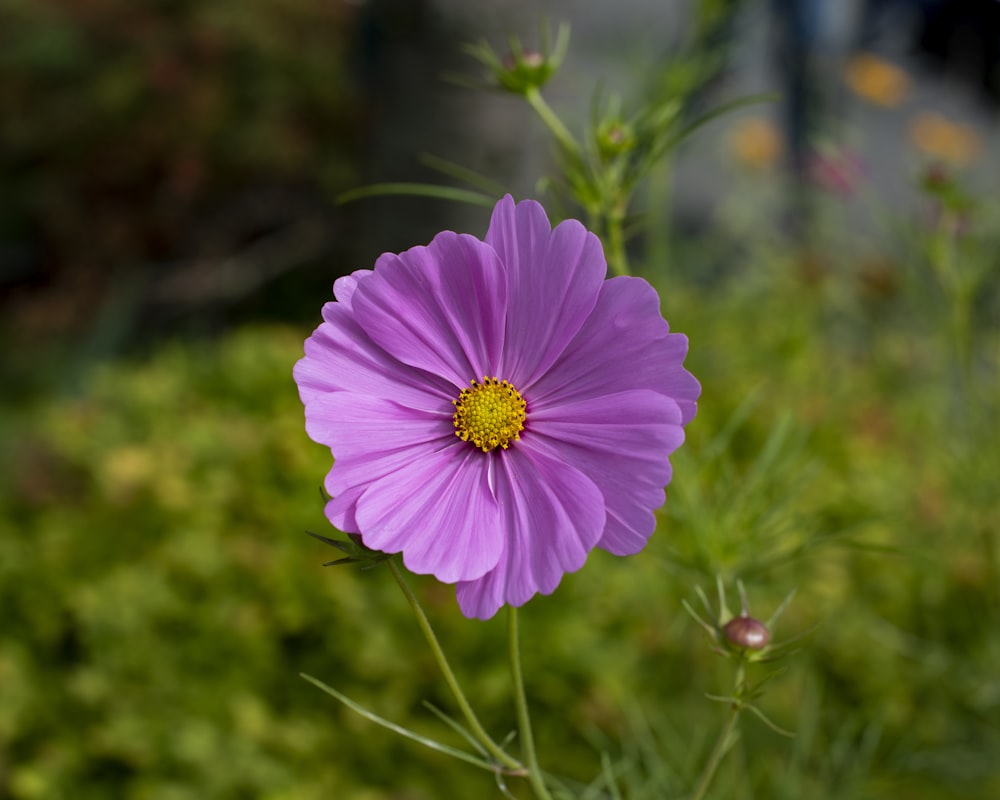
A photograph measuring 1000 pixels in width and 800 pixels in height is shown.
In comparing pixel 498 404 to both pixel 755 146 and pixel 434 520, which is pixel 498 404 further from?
pixel 755 146

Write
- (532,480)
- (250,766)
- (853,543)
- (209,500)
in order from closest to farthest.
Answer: (532,480) → (853,543) → (250,766) → (209,500)

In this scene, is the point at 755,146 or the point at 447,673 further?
the point at 755,146

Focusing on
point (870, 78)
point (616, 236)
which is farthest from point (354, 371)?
point (870, 78)

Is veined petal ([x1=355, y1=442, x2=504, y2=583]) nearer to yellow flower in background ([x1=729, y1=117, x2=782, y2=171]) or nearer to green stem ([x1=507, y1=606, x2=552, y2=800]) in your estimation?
green stem ([x1=507, y1=606, x2=552, y2=800])

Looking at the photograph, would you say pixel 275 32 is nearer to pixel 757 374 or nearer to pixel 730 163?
pixel 730 163

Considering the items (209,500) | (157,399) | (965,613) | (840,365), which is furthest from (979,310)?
(157,399)

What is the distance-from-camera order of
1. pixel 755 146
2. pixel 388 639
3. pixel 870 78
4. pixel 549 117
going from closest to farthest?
pixel 549 117
pixel 388 639
pixel 755 146
pixel 870 78
